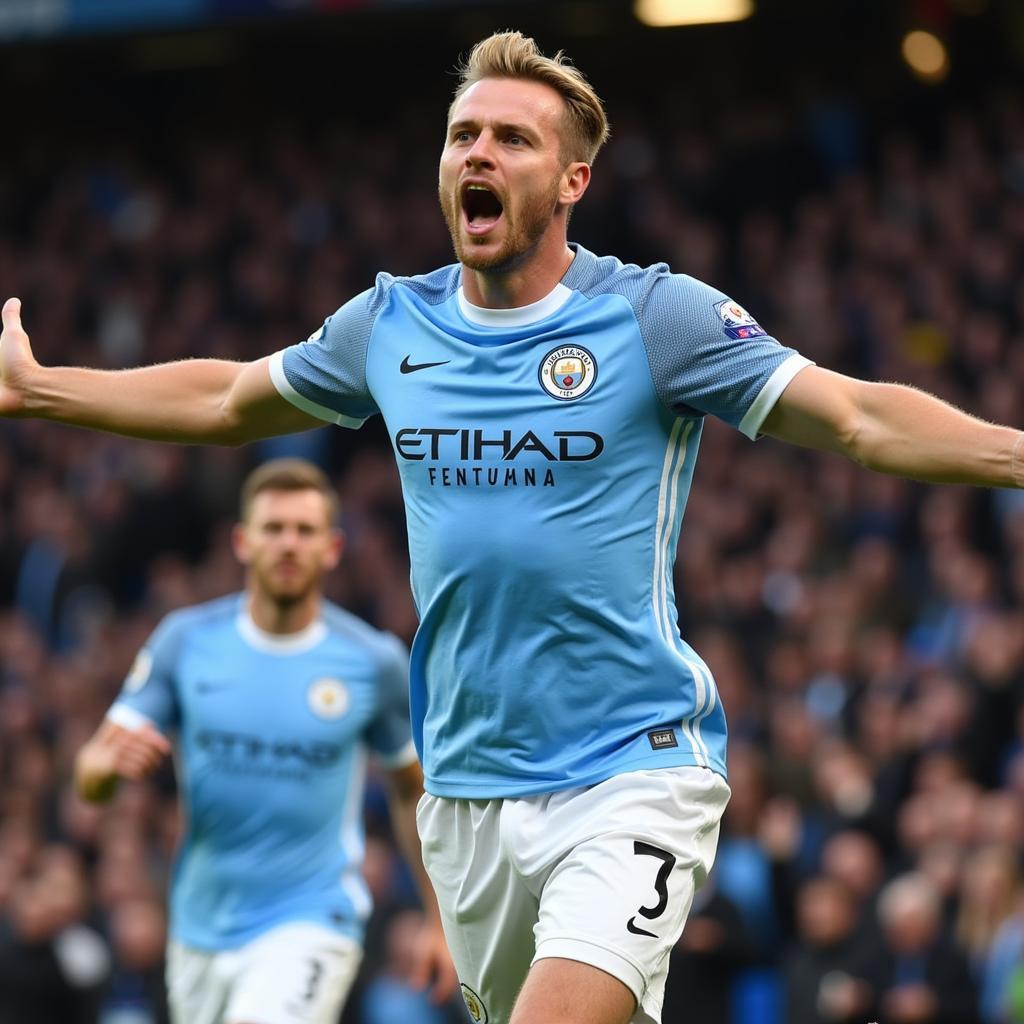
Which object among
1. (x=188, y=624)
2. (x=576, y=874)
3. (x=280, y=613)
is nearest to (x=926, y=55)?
(x=280, y=613)

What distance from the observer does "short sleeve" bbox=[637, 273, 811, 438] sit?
4.69 meters

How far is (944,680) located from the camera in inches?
463

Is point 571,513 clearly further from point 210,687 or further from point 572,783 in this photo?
point 210,687

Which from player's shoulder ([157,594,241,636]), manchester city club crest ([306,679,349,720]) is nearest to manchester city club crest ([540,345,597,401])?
manchester city club crest ([306,679,349,720])

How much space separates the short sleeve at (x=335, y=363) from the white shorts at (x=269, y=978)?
2.71 m

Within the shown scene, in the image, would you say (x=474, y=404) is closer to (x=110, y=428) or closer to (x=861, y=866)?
(x=110, y=428)

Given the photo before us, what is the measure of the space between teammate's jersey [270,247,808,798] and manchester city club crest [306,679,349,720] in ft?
9.23

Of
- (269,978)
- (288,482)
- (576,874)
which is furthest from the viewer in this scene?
(288,482)

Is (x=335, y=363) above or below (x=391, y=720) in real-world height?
above

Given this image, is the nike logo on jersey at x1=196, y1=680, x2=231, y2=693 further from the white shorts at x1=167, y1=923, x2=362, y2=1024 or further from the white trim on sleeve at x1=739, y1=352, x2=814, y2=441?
the white trim on sleeve at x1=739, y1=352, x2=814, y2=441

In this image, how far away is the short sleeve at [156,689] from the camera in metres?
7.64

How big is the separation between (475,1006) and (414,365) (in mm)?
1609

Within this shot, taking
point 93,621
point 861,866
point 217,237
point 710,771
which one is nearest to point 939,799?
point 861,866

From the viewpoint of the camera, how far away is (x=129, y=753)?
691 centimetres
